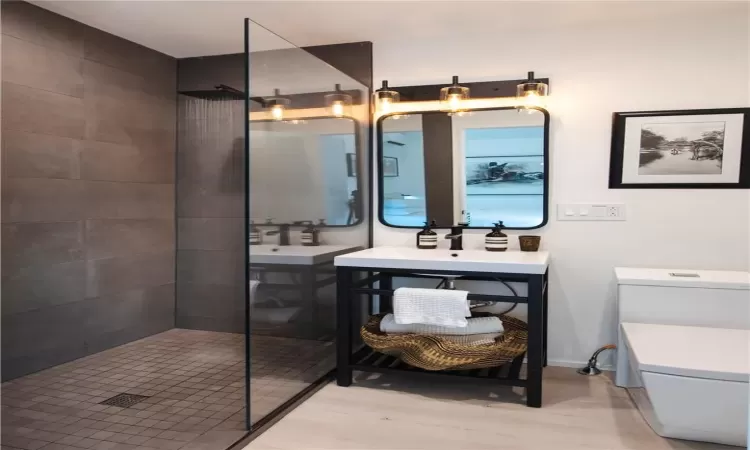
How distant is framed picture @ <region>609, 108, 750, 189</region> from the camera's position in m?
2.97

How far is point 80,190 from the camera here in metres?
3.33

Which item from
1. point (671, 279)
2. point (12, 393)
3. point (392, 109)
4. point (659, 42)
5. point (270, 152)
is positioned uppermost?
point (659, 42)

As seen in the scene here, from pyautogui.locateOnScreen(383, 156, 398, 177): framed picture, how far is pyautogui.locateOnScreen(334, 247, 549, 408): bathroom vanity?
1.88 ft

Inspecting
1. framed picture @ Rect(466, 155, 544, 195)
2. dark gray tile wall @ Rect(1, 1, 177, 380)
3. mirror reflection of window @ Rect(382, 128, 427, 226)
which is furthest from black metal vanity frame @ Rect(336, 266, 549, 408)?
dark gray tile wall @ Rect(1, 1, 177, 380)

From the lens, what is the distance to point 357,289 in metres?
2.88

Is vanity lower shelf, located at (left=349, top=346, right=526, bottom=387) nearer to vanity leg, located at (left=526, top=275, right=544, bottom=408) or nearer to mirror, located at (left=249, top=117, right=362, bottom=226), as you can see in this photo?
Answer: vanity leg, located at (left=526, top=275, right=544, bottom=408)

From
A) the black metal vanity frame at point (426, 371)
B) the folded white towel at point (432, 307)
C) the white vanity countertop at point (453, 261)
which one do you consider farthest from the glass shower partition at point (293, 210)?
the folded white towel at point (432, 307)

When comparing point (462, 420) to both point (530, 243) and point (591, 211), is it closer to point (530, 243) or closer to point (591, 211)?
point (530, 243)

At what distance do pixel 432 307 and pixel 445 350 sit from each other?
0.23 m

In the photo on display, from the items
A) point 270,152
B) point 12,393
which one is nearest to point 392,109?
point 270,152

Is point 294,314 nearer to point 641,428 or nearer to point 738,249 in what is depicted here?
point 641,428

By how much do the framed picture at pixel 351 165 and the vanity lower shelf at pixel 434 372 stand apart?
1060 mm

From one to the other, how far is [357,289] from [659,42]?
220 centimetres

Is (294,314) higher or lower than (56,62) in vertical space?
lower
